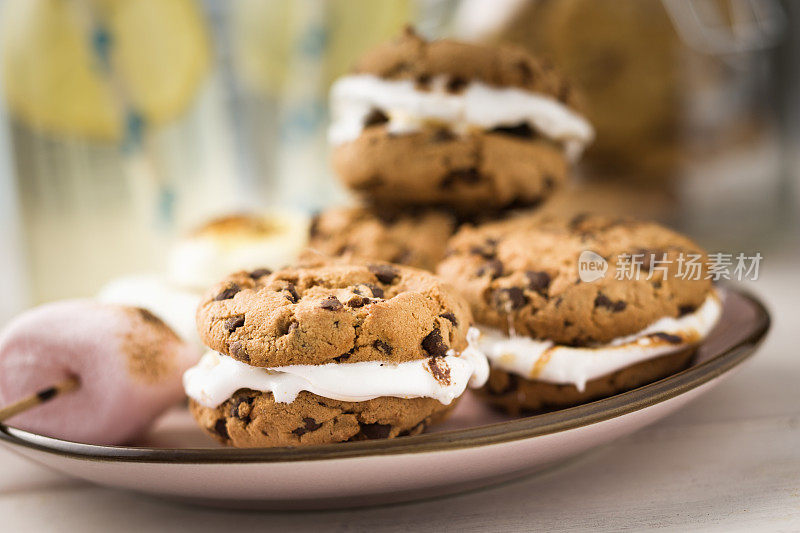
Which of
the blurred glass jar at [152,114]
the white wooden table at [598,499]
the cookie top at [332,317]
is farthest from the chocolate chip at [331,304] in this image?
the blurred glass jar at [152,114]

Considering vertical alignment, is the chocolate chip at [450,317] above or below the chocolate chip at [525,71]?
below

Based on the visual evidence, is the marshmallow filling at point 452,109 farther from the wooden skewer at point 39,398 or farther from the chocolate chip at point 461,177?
the wooden skewer at point 39,398

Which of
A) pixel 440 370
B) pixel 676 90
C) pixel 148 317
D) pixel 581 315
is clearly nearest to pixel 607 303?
pixel 581 315

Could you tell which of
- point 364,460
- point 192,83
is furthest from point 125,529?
point 192,83

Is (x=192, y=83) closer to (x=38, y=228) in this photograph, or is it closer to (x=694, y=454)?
(x=38, y=228)

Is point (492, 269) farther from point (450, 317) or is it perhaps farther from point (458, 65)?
point (458, 65)

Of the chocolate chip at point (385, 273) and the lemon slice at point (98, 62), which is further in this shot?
the lemon slice at point (98, 62)

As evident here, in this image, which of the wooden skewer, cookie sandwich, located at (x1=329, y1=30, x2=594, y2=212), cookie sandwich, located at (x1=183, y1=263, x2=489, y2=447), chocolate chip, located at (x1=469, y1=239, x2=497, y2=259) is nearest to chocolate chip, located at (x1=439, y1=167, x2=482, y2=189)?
cookie sandwich, located at (x1=329, y1=30, x2=594, y2=212)
